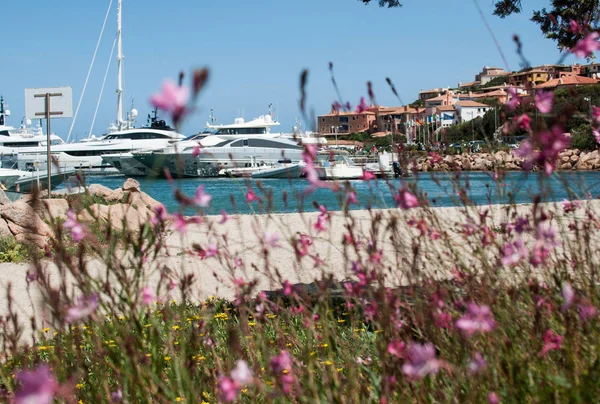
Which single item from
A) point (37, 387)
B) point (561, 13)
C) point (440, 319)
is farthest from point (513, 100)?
point (561, 13)

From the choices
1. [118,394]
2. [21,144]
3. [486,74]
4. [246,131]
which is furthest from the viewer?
[486,74]

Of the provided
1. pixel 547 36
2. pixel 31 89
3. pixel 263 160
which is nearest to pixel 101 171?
pixel 263 160

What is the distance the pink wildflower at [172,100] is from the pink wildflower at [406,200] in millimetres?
737

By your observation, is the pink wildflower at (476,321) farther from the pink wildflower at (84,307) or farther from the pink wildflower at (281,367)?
the pink wildflower at (84,307)

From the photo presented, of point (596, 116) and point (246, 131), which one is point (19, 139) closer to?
point (246, 131)

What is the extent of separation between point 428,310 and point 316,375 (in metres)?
1.28

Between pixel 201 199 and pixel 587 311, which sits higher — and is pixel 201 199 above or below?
above

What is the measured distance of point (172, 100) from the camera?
104cm

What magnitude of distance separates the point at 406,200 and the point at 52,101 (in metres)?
10.2

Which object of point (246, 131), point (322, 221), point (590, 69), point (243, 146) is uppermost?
point (246, 131)

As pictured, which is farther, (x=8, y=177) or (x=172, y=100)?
(x=8, y=177)

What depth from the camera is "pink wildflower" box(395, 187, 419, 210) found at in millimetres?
1658

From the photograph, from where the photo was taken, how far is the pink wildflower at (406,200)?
166 centimetres

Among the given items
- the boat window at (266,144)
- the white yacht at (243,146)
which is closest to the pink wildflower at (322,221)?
the white yacht at (243,146)
